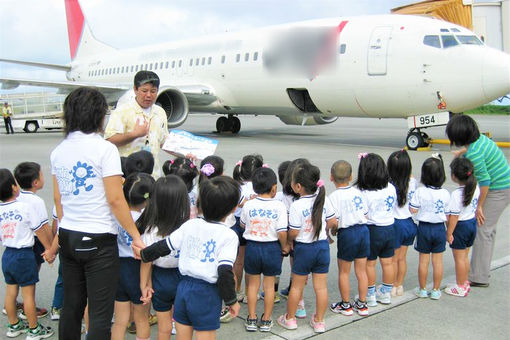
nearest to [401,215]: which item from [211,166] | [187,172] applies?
[211,166]

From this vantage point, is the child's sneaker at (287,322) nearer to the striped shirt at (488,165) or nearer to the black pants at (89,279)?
the black pants at (89,279)

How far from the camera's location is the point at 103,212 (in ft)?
8.43

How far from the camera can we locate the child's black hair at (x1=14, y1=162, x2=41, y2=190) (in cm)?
343

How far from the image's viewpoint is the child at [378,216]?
3.70 metres

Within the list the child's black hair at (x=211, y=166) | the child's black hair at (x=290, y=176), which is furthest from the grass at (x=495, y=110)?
the child's black hair at (x=211, y=166)

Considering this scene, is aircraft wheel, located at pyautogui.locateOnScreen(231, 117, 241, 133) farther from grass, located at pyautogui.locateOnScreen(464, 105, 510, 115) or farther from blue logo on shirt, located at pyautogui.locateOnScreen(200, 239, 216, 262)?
grass, located at pyautogui.locateOnScreen(464, 105, 510, 115)

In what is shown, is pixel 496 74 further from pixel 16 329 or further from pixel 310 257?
pixel 16 329

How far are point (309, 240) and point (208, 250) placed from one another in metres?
0.98

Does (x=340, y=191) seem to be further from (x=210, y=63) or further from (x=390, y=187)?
(x=210, y=63)

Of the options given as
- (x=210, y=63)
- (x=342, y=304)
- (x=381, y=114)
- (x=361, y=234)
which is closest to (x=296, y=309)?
(x=342, y=304)

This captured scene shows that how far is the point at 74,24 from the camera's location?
2706cm

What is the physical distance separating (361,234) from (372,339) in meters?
0.77

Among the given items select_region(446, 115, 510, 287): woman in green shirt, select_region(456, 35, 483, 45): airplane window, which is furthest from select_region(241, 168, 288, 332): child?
select_region(456, 35, 483, 45): airplane window

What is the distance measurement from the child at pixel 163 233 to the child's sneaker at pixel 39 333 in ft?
2.94
